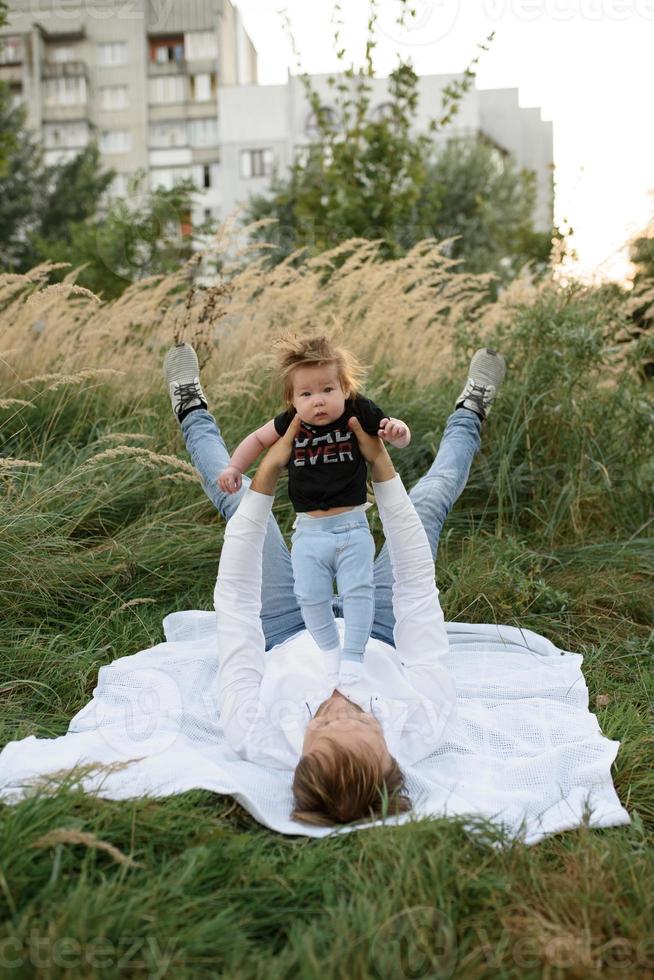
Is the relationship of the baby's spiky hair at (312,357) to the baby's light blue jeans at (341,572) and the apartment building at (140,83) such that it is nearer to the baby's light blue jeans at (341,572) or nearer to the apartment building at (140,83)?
the baby's light blue jeans at (341,572)

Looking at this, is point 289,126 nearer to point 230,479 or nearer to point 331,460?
point 230,479

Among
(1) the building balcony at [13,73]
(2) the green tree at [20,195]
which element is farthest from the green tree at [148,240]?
(1) the building balcony at [13,73]

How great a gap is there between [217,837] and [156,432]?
2.62m

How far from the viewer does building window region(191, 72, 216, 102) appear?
42.0 m

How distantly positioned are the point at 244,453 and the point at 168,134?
4371 cm

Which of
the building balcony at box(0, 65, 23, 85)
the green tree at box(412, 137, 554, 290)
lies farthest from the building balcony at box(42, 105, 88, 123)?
the green tree at box(412, 137, 554, 290)

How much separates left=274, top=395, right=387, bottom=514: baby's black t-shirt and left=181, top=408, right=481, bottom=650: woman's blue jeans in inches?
17.5

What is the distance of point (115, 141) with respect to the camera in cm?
4372

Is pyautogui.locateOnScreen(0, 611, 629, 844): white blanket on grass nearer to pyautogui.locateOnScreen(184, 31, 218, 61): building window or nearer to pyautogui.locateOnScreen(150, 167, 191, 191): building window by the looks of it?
pyautogui.locateOnScreen(150, 167, 191, 191): building window

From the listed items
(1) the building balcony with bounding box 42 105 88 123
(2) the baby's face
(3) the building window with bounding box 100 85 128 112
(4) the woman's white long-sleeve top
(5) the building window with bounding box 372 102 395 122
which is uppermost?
(3) the building window with bounding box 100 85 128 112

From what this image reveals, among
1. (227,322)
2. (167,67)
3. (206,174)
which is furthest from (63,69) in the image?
(227,322)

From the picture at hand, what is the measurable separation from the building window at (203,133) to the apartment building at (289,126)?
223 inches

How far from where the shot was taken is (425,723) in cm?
272

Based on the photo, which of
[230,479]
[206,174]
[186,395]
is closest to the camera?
[230,479]
